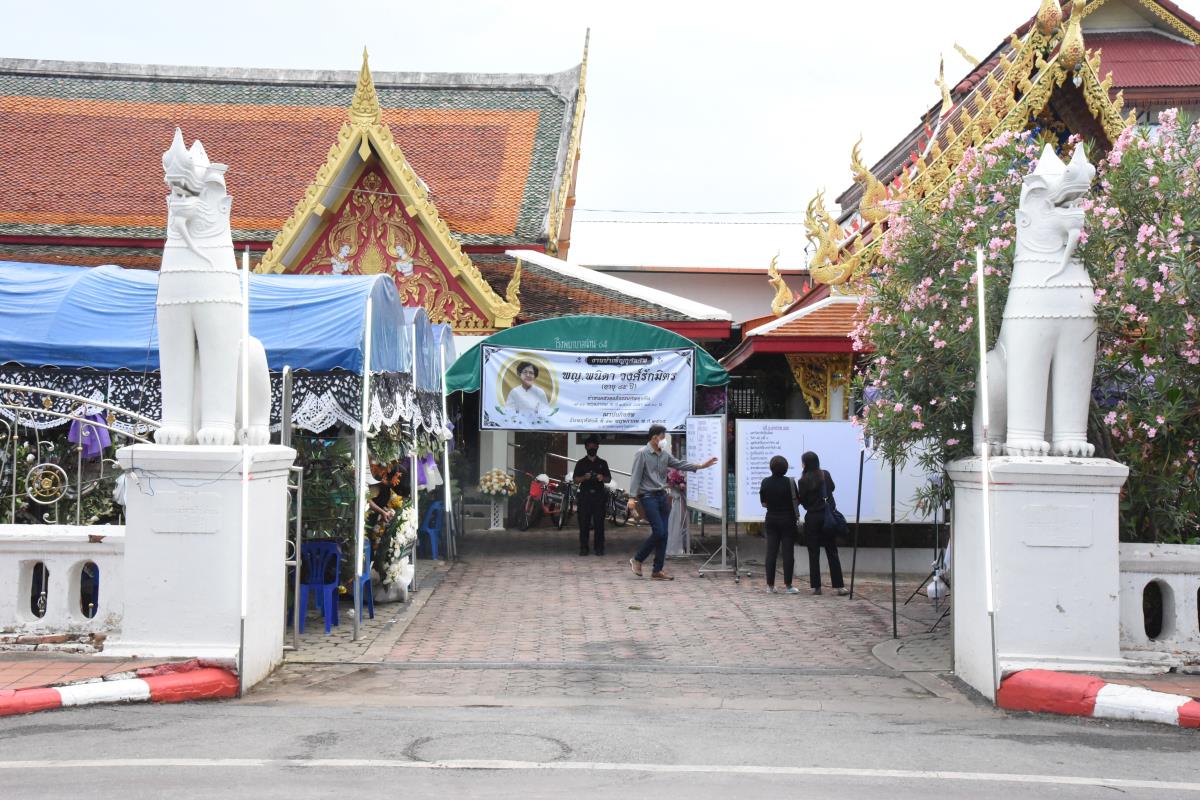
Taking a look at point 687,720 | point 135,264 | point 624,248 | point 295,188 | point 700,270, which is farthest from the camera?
point 624,248

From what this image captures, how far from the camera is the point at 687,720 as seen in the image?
Result: 6953 millimetres

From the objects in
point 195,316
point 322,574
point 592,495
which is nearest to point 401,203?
point 592,495

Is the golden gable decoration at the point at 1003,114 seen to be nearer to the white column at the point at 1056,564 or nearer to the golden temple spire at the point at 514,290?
the golden temple spire at the point at 514,290

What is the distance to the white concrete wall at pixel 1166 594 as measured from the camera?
7.87 metres

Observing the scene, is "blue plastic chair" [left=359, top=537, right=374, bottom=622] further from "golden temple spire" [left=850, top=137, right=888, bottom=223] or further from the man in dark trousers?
"golden temple spire" [left=850, top=137, right=888, bottom=223]

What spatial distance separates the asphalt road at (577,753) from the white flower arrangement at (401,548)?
431 centimetres

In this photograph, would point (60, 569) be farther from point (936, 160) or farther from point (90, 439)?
point (936, 160)

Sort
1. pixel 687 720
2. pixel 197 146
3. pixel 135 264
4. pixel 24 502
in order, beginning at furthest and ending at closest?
pixel 135 264 < pixel 24 502 < pixel 197 146 < pixel 687 720

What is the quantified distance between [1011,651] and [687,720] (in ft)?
6.78

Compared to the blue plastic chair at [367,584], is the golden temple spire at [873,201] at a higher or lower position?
higher

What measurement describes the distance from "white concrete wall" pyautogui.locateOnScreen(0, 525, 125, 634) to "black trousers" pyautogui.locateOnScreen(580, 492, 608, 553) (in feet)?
30.5

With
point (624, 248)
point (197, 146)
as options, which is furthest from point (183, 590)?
point (624, 248)

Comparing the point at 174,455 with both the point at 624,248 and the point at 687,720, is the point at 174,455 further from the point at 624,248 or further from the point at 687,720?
the point at 624,248

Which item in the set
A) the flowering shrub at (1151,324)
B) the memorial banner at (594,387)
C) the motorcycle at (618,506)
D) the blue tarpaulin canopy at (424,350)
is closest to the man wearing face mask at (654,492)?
the memorial banner at (594,387)
